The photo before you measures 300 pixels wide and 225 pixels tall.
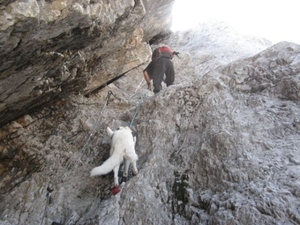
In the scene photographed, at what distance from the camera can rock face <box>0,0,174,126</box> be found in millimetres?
4348

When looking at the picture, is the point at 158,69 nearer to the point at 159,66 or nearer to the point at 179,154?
the point at 159,66

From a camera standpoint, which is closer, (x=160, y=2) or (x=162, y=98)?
(x=162, y=98)

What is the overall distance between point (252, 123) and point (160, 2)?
7.75 metres

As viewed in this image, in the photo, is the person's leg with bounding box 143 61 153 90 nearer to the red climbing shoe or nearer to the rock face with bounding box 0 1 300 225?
the rock face with bounding box 0 1 300 225

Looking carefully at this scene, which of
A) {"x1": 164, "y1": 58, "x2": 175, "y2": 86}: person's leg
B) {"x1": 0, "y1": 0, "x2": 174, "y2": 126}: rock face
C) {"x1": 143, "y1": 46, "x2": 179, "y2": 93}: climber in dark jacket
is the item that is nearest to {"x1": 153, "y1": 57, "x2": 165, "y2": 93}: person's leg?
{"x1": 143, "y1": 46, "x2": 179, "y2": 93}: climber in dark jacket

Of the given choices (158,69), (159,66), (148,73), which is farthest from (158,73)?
(148,73)

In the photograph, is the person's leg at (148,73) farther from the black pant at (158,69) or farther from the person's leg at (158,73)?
the person's leg at (158,73)

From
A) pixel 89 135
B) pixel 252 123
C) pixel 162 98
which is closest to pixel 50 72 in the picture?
pixel 89 135

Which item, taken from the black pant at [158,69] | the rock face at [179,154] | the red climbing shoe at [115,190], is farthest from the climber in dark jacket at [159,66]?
the red climbing shoe at [115,190]

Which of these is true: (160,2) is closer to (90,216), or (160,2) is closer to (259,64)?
(259,64)

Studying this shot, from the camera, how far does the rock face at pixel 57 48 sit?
4348mm

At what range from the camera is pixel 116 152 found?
5.64 metres

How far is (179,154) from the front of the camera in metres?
6.08

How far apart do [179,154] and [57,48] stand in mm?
3523
